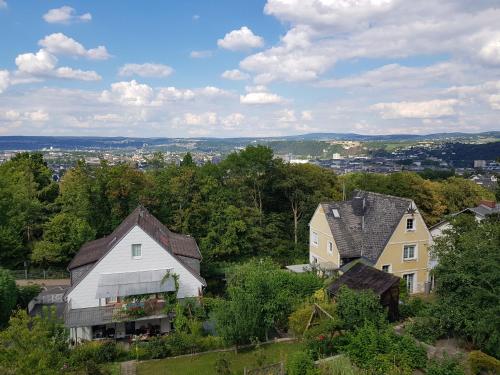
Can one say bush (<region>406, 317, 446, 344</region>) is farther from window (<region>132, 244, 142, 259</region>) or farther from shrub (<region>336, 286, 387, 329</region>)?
window (<region>132, 244, 142, 259</region>)

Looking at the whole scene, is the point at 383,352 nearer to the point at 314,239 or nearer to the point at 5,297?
the point at 314,239

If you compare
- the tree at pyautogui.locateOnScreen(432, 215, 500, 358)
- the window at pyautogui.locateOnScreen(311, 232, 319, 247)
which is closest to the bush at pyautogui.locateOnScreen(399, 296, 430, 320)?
the tree at pyautogui.locateOnScreen(432, 215, 500, 358)

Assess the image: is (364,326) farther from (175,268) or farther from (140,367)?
(175,268)

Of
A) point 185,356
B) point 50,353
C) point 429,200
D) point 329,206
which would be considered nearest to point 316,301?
point 185,356

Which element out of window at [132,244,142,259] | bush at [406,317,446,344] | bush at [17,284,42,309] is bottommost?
bush at [17,284,42,309]

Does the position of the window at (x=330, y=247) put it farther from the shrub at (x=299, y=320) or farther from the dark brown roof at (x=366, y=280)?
the shrub at (x=299, y=320)
